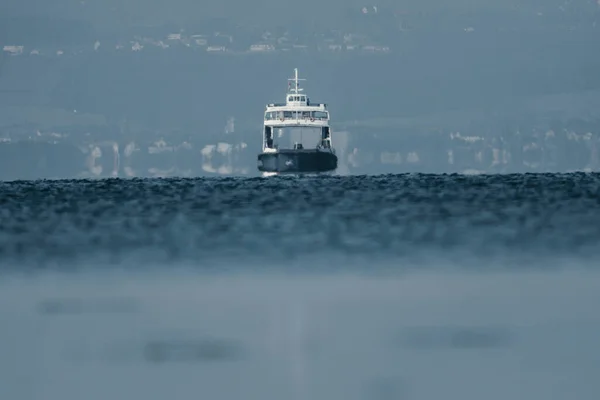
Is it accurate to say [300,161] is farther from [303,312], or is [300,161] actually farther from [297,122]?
[303,312]

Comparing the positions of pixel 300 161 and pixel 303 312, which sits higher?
pixel 300 161

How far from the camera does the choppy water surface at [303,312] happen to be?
22141mm

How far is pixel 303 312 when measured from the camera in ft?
98.3

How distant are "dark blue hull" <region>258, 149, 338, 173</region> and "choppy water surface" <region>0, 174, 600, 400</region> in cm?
9317

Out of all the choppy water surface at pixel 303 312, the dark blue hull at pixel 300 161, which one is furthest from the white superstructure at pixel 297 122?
the choppy water surface at pixel 303 312

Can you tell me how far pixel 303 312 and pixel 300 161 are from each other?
415 feet

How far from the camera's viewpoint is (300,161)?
156 m

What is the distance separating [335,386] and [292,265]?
71.4ft

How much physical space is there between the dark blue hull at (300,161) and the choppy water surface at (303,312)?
93.2 meters

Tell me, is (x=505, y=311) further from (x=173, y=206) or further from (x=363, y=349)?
(x=173, y=206)

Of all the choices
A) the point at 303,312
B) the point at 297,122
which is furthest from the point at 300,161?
the point at 303,312

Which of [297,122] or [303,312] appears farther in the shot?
[297,122]

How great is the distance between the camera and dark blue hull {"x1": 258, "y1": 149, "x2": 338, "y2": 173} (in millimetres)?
156375

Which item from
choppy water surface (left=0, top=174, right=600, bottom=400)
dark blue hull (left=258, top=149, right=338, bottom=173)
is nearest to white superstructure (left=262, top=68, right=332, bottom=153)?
dark blue hull (left=258, top=149, right=338, bottom=173)
